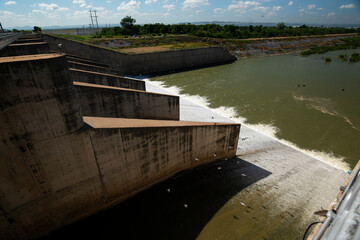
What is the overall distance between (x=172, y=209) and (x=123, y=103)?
245 inches

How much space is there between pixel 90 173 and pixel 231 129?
748 cm

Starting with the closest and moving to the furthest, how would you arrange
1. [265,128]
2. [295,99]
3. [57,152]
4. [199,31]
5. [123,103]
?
[57,152]
[123,103]
[265,128]
[295,99]
[199,31]

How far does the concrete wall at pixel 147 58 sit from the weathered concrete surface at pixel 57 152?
1857 cm

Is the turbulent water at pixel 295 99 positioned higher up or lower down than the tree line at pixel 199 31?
lower down

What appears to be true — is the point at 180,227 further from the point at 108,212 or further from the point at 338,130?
the point at 338,130

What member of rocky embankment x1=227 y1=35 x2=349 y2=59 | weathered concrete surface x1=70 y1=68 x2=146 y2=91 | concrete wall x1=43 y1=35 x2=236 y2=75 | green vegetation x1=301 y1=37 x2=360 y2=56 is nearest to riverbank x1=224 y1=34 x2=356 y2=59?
rocky embankment x1=227 y1=35 x2=349 y2=59

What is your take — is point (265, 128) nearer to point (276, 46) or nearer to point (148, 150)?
point (148, 150)

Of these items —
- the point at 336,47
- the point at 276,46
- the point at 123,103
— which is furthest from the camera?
the point at 336,47

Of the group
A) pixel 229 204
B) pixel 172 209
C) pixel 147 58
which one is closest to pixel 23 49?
pixel 172 209

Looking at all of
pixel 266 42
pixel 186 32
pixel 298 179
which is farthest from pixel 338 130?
pixel 186 32

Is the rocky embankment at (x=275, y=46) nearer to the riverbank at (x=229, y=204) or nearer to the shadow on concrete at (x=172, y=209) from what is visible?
the riverbank at (x=229, y=204)

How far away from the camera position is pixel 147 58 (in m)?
28.4

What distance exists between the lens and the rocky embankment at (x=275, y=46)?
42.9 m

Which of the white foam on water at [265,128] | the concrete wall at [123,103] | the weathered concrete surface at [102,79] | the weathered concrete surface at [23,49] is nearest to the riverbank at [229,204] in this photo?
the white foam on water at [265,128]
